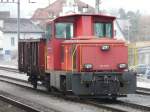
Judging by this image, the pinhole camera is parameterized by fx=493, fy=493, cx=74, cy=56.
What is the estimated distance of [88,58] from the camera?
16.9 meters

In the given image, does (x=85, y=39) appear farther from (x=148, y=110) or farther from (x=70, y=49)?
(x=148, y=110)

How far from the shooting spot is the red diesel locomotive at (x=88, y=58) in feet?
54.6

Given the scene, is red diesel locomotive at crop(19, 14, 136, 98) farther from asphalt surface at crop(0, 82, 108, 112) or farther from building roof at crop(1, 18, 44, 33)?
building roof at crop(1, 18, 44, 33)

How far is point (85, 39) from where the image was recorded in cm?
1711

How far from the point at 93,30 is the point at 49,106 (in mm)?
3300

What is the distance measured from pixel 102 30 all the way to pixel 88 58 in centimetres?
152

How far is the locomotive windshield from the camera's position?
1775 centimetres

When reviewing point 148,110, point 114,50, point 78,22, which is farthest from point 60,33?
point 148,110

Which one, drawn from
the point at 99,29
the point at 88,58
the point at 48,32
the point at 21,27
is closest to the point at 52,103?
the point at 88,58

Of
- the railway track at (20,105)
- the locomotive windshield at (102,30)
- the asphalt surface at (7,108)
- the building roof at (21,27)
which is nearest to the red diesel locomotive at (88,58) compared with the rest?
the locomotive windshield at (102,30)

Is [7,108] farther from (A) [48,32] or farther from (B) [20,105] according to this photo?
(A) [48,32]

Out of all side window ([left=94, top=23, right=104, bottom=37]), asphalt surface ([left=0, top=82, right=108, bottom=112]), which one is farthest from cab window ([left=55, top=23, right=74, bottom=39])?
asphalt surface ([left=0, top=82, right=108, bottom=112])

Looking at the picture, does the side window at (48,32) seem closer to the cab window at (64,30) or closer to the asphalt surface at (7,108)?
the cab window at (64,30)

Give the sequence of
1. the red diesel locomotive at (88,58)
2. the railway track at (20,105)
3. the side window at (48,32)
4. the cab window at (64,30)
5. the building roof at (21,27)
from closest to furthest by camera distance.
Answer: the railway track at (20,105)
the red diesel locomotive at (88,58)
the cab window at (64,30)
the side window at (48,32)
the building roof at (21,27)
